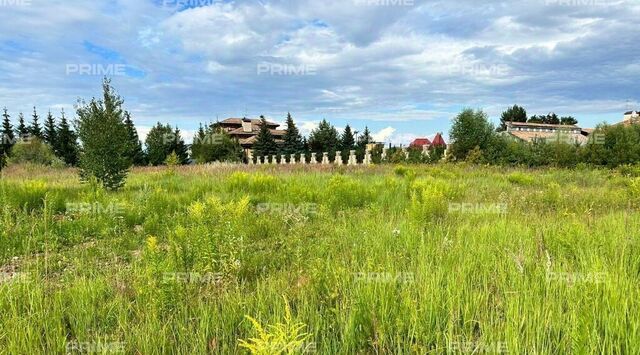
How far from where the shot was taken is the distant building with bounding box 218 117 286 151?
A: 240 ft

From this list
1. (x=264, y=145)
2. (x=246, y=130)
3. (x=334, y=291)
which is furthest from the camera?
(x=246, y=130)

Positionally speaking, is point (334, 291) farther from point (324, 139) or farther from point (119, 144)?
point (324, 139)

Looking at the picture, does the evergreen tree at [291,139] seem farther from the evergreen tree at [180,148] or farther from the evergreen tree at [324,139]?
the evergreen tree at [180,148]

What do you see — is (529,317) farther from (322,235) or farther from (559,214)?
(559,214)

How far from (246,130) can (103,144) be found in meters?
70.5

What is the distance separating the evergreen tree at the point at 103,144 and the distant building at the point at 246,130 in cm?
6004

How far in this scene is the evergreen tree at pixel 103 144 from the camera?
429 inches

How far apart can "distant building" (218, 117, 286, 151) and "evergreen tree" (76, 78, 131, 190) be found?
6004 centimetres

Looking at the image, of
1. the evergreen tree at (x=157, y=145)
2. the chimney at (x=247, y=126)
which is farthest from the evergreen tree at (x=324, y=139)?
the chimney at (x=247, y=126)

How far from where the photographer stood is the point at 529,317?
224 centimetres

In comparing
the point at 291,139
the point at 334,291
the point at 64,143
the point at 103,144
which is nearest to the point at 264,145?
the point at 291,139

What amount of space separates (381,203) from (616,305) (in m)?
5.25

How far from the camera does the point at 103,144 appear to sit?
11.0 metres

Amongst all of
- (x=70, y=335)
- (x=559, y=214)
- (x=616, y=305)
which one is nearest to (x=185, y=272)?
(x=70, y=335)
